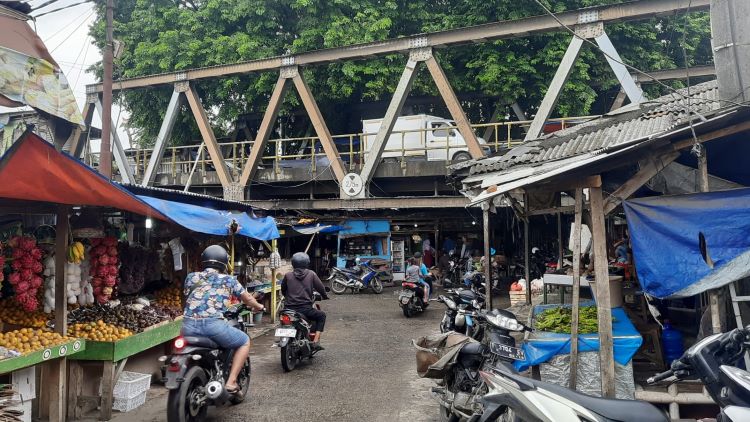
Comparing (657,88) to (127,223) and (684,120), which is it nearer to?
(684,120)

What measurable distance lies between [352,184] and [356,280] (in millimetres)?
3009

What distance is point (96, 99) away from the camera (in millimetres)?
21219

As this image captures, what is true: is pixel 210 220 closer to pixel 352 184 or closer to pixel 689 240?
pixel 689 240

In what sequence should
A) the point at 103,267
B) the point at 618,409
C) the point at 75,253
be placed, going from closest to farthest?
the point at 618,409
the point at 75,253
the point at 103,267

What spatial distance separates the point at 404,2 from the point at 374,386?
1696 cm

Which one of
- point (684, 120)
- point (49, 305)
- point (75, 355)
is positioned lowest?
point (75, 355)

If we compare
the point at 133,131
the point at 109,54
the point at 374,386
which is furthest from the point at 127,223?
the point at 133,131

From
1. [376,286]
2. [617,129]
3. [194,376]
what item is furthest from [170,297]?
[376,286]

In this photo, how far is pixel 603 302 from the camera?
16.4 ft

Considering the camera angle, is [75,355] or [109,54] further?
[109,54]

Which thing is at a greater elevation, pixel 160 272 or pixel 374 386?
pixel 160 272

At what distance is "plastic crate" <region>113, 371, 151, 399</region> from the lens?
5824 millimetres

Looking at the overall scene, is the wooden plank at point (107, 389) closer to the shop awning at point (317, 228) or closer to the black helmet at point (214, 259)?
the black helmet at point (214, 259)

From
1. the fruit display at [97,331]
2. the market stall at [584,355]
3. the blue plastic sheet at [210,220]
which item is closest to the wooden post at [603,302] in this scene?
the market stall at [584,355]
